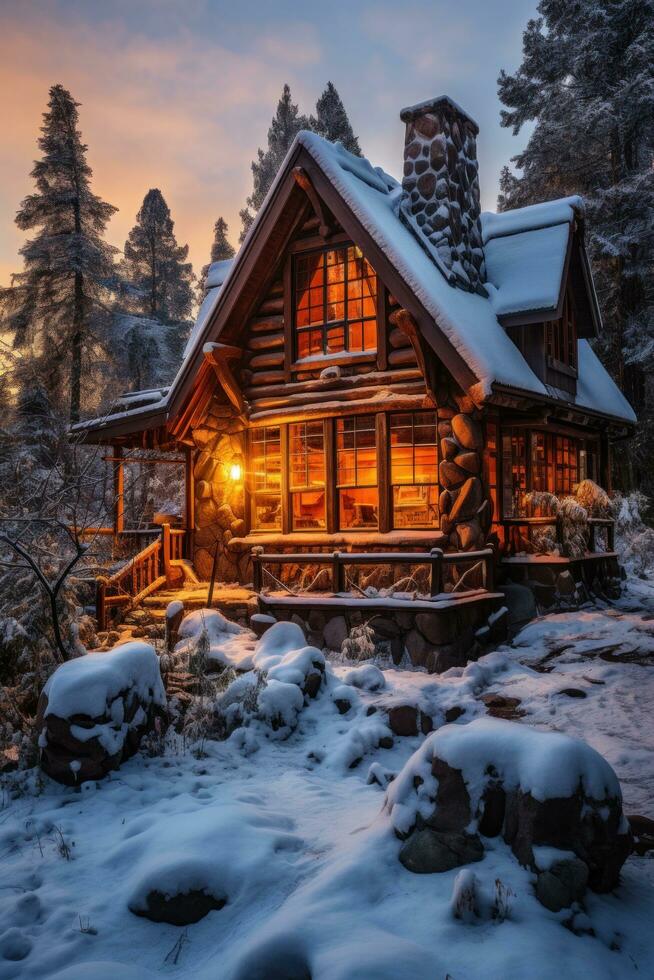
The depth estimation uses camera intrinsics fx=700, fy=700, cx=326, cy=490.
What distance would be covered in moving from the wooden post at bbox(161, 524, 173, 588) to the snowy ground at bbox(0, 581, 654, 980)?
7567 mm

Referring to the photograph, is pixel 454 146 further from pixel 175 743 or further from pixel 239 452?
pixel 175 743

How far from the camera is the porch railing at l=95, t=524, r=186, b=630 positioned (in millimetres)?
12336

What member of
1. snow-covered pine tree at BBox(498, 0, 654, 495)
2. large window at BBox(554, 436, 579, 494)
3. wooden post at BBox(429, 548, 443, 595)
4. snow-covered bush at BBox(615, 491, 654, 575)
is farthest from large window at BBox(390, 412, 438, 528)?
snow-covered pine tree at BBox(498, 0, 654, 495)

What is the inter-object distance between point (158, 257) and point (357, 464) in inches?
1399

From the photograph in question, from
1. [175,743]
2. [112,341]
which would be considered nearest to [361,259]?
[175,743]

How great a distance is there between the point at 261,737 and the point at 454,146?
11.8 m

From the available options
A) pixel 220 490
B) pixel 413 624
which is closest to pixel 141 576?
pixel 220 490

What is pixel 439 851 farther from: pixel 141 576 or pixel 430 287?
pixel 141 576

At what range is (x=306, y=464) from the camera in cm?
1366

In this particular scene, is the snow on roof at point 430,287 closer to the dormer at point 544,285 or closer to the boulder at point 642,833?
the dormer at point 544,285

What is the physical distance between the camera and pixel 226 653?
925 cm

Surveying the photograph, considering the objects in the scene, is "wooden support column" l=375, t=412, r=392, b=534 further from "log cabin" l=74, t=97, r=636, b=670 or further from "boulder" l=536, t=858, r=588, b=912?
"boulder" l=536, t=858, r=588, b=912

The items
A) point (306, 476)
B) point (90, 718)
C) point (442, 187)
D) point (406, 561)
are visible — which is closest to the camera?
point (90, 718)

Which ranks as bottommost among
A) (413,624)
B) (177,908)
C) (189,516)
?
(177,908)
